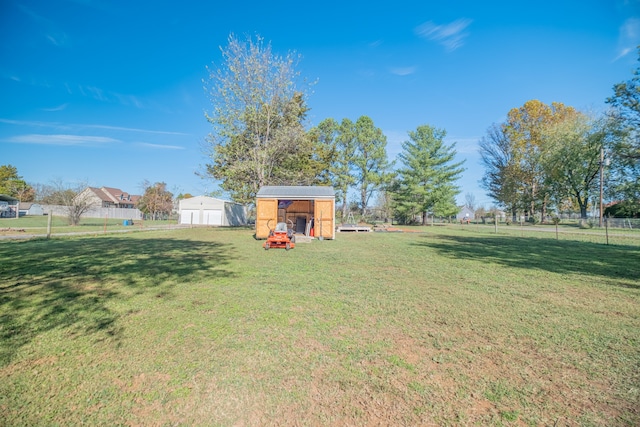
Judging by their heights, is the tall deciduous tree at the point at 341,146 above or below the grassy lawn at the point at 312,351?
above

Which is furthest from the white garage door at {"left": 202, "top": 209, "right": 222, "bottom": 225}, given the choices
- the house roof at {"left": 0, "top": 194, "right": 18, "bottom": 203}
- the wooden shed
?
the house roof at {"left": 0, "top": 194, "right": 18, "bottom": 203}

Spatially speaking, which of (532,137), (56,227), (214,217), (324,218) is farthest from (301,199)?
(532,137)

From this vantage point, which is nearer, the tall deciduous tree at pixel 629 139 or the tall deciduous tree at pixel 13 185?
the tall deciduous tree at pixel 629 139

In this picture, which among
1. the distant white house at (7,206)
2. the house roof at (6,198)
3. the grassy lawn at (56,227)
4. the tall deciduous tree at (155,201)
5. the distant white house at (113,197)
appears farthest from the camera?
the distant white house at (113,197)

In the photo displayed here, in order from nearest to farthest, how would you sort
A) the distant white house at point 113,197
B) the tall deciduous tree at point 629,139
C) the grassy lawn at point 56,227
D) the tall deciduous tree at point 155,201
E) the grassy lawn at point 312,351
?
the grassy lawn at point 312,351 → the tall deciduous tree at point 629,139 → the grassy lawn at point 56,227 → the tall deciduous tree at point 155,201 → the distant white house at point 113,197

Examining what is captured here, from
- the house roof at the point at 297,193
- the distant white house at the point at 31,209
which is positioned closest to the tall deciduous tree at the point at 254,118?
the house roof at the point at 297,193

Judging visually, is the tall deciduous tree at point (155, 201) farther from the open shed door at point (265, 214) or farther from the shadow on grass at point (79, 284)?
the shadow on grass at point (79, 284)

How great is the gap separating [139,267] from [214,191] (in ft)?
69.4

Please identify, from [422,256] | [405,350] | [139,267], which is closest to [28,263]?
[139,267]

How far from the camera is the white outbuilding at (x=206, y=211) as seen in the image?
3591 cm

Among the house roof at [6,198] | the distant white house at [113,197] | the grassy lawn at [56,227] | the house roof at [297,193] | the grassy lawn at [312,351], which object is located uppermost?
the distant white house at [113,197]

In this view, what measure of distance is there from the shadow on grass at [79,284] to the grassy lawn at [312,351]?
4 centimetres

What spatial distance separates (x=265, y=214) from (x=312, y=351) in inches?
591

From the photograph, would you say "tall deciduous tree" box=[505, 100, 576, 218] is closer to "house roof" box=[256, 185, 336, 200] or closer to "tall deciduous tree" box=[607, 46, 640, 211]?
"tall deciduous tree" box=[607, 46, 640, 211]
